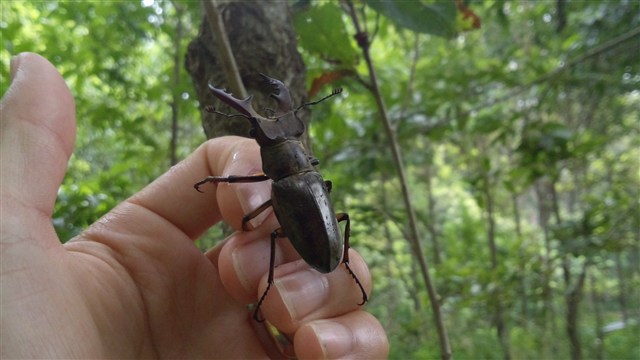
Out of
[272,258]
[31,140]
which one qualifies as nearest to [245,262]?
[272,258]

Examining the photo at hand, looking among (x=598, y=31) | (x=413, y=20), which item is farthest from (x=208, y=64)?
(x=598, y=31)

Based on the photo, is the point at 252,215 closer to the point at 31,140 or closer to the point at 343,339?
the point at 343,339

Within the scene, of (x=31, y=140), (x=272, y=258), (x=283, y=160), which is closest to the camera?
(x=31, y=140)

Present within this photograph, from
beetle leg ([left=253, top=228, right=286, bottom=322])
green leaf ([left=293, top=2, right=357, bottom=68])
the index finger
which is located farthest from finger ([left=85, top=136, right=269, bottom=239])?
green leaf ([left=293, top=2, right=357, bottom=68])

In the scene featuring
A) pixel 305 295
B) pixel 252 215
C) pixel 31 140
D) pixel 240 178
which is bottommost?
pixel 305 295

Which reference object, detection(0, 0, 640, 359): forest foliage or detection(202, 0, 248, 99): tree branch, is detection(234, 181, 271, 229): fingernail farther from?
detection(0, 0, 640, 359): forest foliage
